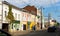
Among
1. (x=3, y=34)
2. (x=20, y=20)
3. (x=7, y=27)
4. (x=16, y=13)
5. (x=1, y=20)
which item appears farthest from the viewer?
(x=20, y=20)

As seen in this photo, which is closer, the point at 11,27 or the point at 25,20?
the point at 11,27

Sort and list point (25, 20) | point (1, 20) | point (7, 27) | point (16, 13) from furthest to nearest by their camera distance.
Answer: point (25, 20) → point (16, 13) → point (7, 27) → point (1, 20)

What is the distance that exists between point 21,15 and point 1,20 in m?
15.2

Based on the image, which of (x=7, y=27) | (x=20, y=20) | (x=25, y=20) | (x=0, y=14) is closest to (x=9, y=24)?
(x=7, y=27)

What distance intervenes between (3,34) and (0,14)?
1508 inches

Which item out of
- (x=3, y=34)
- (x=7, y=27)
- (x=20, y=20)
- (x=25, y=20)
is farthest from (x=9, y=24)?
(x=3, y=34)

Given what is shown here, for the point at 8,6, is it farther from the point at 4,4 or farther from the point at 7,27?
the point at 7,27

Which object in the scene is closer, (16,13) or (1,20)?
(1,20)

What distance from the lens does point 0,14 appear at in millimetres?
50406

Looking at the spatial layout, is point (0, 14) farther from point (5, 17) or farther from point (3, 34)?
point (3, 34)

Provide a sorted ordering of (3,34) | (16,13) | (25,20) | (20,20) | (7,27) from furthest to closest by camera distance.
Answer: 1. (25,20)
2. (20,20)
3. (16,13)
4. (7,27)
5. (3,34)

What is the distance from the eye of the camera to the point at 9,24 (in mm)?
53531

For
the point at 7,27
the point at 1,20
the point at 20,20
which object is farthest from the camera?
the point at 20,20

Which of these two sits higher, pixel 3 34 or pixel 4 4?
pixel 4 4
